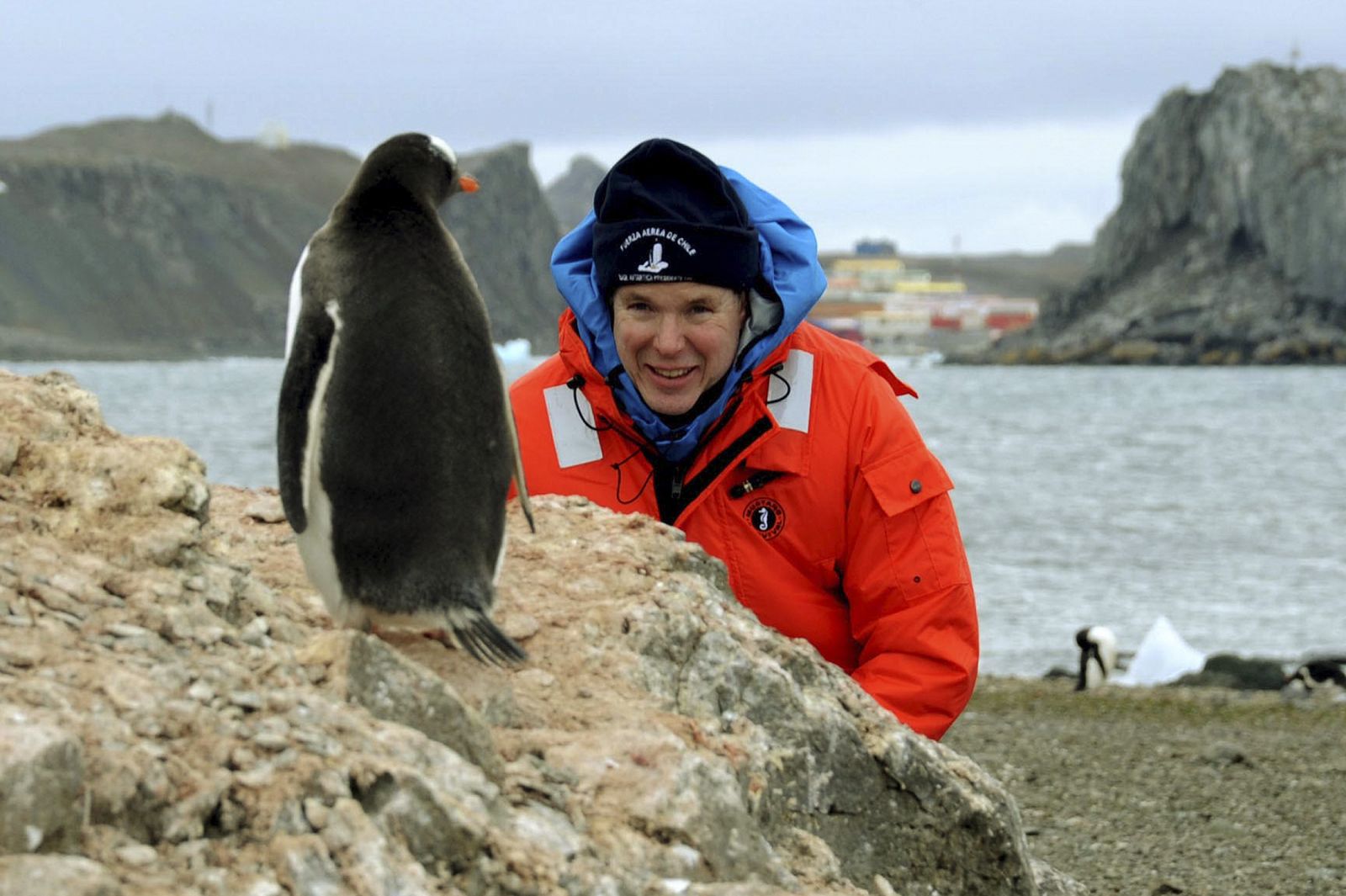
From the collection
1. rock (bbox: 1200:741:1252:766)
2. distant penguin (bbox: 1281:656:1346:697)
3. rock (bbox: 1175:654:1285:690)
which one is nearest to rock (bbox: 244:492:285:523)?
rock (bbox: 1200:741:1252:766)

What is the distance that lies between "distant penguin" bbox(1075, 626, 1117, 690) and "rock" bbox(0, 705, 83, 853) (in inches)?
504

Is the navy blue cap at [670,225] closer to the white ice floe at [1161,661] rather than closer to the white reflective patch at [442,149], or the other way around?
the white reflective patch at [442,149]

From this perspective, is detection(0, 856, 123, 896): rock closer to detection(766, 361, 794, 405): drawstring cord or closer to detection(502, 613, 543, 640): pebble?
detection(502, 613, 543, 640): pebble

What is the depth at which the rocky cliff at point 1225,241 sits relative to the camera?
115 metres

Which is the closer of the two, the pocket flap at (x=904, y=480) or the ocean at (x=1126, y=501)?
the pocket flap at (x=904, y=480)

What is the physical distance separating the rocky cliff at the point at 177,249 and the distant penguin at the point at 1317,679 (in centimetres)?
9902

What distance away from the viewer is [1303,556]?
2595 centimetres

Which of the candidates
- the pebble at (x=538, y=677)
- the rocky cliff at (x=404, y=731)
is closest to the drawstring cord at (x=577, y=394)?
the rocky cliff at (x=404, y=731)

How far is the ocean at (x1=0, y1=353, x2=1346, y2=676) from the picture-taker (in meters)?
19.9

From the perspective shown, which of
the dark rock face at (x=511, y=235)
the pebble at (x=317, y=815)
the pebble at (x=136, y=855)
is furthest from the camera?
the dark rock face at (x=511, y=235)

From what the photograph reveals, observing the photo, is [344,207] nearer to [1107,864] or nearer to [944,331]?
[1107,864]

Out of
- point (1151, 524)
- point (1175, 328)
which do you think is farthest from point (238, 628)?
point (1175, 328)

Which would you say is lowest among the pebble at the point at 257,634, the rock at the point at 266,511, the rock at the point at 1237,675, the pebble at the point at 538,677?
the rock at the point at 1237,675

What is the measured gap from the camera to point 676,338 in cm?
466
